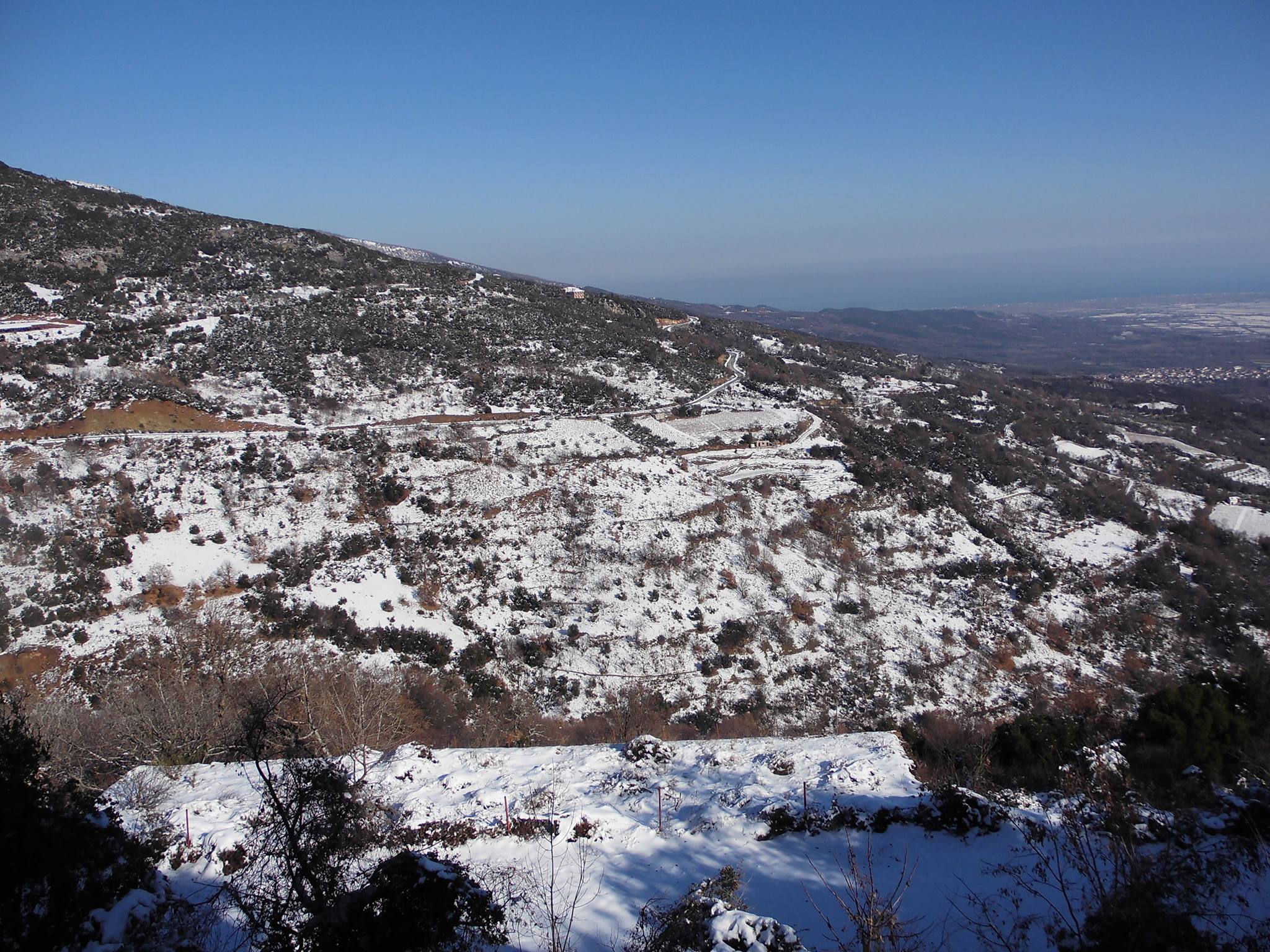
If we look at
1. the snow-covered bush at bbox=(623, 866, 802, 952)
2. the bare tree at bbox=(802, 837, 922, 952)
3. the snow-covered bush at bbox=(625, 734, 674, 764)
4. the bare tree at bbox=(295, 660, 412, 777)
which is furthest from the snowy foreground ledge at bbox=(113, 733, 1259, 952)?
the bare tree at bbox=(295, 660, 412, 777)

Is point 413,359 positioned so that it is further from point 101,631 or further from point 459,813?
point 459,813

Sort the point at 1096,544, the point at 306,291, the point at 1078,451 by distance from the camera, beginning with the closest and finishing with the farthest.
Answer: the point at 1096,544
the point at 1078,451
the point at 306,291

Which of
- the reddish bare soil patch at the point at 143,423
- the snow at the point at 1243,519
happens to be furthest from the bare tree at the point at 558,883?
the snow at the point at 1243,519

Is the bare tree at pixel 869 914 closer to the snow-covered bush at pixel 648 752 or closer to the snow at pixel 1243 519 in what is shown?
the snow-covered bush at pixel 648 752

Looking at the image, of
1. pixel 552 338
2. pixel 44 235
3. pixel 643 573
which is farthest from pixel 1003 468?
pixel 44 235

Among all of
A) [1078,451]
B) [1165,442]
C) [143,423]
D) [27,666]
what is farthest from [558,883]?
[1165,442]

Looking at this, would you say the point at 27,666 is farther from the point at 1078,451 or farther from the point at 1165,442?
the point at 1165,442
